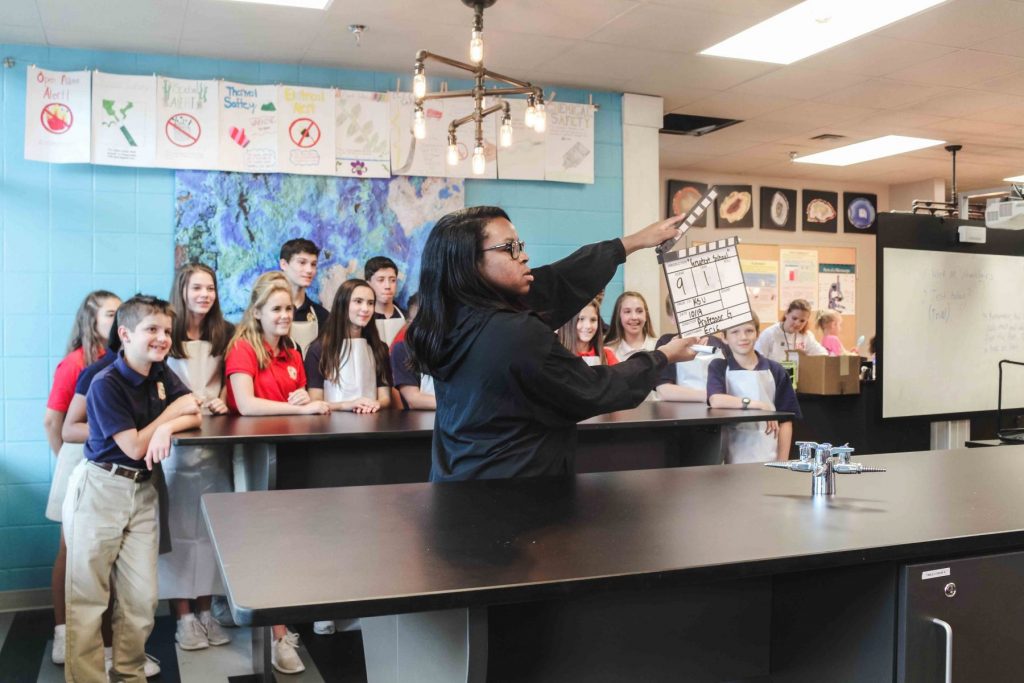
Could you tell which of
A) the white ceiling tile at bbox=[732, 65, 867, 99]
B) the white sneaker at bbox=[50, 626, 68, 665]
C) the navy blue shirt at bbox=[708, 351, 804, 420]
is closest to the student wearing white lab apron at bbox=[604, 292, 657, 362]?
the navy blue shirt at bbox=[708, 351, 804, 420]

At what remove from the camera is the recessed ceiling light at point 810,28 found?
171 inches

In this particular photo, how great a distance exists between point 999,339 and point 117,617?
479cm

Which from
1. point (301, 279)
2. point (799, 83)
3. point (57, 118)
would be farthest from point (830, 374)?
point (57, 118)

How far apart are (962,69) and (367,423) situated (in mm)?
4091

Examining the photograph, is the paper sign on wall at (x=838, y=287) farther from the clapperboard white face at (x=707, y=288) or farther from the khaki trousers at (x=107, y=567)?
the khaki trousers at (x=107, y=567)

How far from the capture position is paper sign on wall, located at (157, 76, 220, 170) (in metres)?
4.83

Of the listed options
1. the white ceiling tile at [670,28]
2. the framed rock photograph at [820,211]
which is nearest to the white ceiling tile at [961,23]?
the white ceiling tile at [670,28]

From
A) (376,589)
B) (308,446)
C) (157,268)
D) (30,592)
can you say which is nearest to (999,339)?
(308,446)

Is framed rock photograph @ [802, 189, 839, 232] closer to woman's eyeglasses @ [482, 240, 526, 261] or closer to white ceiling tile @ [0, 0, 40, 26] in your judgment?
white ceiling tile @ [0, 0, 40, 26]

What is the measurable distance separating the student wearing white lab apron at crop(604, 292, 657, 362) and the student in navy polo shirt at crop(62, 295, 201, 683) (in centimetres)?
244

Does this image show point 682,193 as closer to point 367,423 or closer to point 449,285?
point 367,423

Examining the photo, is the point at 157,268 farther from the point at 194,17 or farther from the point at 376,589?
the point at 376,589

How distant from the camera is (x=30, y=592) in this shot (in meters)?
4.60

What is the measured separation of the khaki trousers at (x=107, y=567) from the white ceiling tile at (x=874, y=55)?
Answer: 13.3ft
